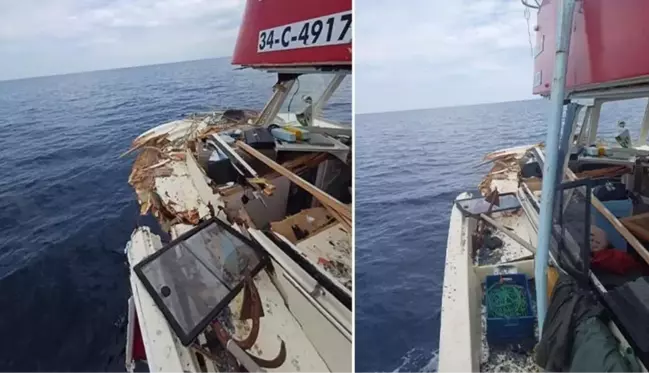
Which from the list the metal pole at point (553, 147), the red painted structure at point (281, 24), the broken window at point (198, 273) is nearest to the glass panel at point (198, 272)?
the broken window at point (198, 273)

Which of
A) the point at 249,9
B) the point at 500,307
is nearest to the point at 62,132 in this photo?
the point at 249,9

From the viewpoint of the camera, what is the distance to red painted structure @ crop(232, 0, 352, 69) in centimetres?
176

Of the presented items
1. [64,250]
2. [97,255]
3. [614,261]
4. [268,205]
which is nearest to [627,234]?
[614,261]

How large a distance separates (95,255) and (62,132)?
23.6 feet

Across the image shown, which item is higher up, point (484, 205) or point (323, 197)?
point (323, 197)

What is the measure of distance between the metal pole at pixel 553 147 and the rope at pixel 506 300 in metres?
0.43

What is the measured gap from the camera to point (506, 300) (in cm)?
212

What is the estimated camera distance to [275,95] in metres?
3.64

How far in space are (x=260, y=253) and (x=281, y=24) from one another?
122cm

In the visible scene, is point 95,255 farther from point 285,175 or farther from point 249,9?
point 249,9

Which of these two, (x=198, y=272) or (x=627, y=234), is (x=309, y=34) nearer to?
(x=198, y=272)

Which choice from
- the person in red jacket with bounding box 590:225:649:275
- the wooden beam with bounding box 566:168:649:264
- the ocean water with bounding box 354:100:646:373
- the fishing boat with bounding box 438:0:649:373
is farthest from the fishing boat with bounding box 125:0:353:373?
the wooden beam with bounding box 566:168:649:264

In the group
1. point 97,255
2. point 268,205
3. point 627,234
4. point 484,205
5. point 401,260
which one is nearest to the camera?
point 627,234

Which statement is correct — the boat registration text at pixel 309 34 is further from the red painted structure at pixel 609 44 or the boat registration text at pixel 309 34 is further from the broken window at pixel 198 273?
the broken window at pixel 198 273
